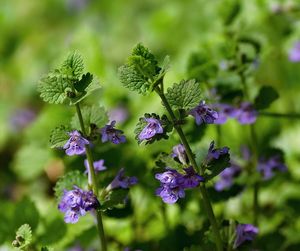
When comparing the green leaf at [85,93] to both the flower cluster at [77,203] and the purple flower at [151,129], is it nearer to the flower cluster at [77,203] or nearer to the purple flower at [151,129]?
the purple flower at [151,129]

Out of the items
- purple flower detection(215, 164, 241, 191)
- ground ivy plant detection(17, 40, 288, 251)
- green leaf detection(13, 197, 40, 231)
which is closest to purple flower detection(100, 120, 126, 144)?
ground ivy plant detection(17, 40, 288, 251)

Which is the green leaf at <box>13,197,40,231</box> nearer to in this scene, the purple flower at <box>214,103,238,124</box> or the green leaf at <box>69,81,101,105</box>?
the green leaf at <box>69,81,101,105</box>

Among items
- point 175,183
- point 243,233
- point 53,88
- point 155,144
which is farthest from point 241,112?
point 53,88

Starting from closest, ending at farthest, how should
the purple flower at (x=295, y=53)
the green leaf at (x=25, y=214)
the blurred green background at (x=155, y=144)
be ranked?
the green leaf at (x=25, y=214) < the blurred green background at (x=155, y=144) < the purple flower at (x=295, y=53)

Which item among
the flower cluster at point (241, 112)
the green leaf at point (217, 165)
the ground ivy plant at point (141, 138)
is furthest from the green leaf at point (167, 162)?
the flower cluster at point (241, 112)

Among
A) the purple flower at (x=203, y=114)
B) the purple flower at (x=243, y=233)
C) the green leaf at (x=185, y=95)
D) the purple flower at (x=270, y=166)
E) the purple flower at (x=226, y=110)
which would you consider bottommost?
the purple flower at (x=243, y=233)
